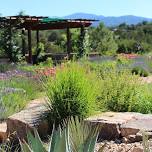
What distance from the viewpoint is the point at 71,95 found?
7074mm

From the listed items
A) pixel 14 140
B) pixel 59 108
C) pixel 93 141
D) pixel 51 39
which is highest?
pixel 93 141

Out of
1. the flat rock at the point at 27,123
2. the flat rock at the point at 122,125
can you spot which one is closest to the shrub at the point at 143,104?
the flat rock at the point at 122,125

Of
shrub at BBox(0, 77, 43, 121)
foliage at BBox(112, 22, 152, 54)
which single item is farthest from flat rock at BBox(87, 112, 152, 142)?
foliage at BBox(112, 22, 152, 54)

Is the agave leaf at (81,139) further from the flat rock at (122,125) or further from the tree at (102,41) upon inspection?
the tree at (102,41)

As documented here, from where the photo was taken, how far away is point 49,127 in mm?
7172

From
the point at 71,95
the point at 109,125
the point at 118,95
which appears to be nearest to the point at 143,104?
the point at 118,95

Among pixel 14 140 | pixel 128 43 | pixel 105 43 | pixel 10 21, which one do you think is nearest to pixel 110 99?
pixel 14 140

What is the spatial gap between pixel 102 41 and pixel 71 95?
98.4 ft

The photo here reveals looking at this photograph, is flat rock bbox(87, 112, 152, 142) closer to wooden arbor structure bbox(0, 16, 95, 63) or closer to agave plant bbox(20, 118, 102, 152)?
agave plant bbox(20, 118, 102, 152)

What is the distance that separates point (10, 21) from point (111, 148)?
16848 millimetres

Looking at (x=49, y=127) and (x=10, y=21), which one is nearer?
(x=49, y=127)

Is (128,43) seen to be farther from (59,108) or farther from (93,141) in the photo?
(93,141)

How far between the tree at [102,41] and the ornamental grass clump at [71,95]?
26.7 meters

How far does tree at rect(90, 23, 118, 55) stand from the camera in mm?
35656
